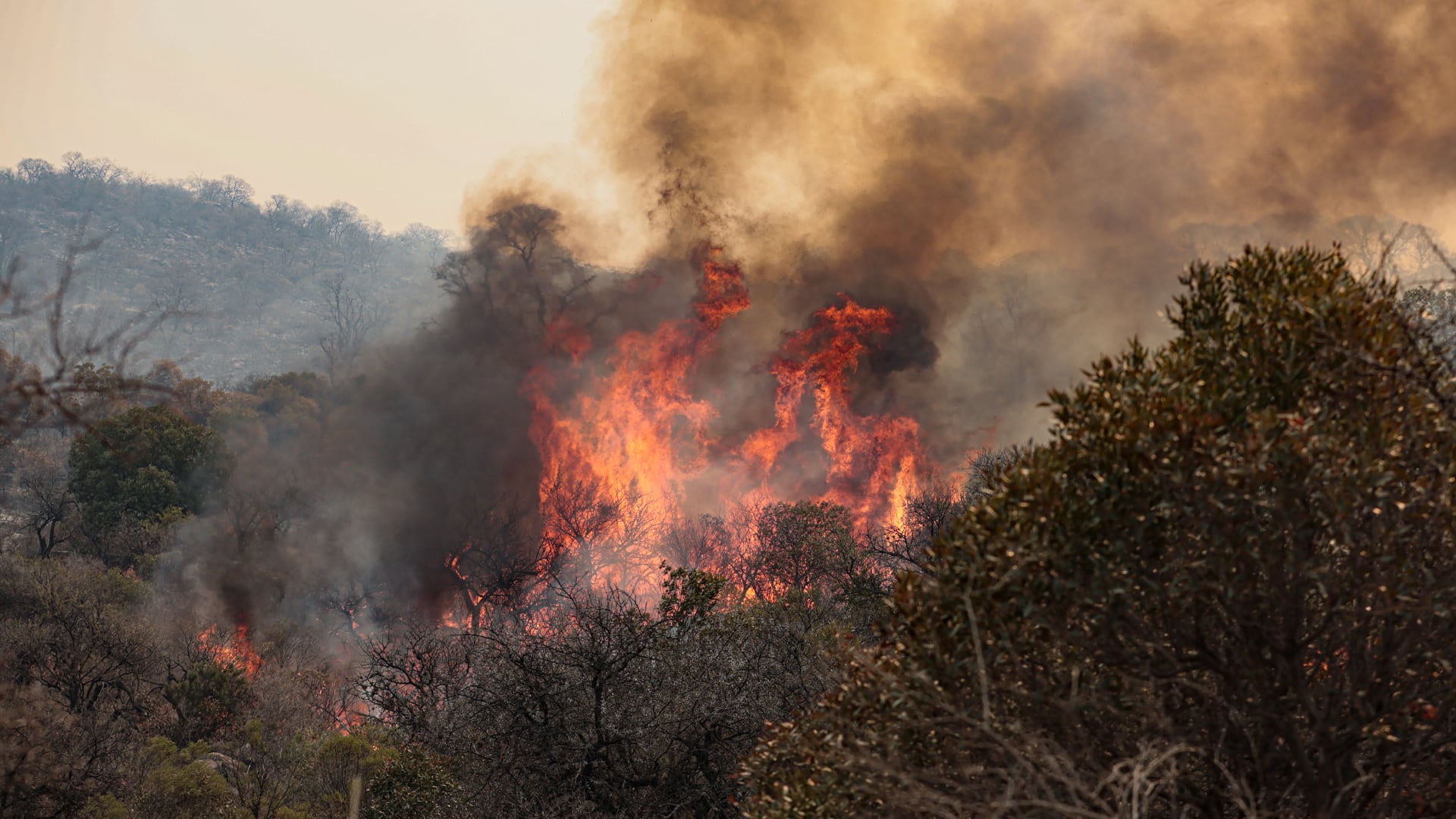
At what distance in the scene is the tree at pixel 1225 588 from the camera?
21.3 ft

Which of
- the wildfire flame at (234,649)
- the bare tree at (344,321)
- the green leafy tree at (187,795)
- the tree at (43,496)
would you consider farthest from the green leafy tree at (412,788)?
the bare tree at (344,321)

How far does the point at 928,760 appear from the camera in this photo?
7.59 meters

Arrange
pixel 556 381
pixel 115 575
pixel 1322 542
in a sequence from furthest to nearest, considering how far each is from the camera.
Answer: pixel 556 381
pixel 115 575
pixel 1322 542

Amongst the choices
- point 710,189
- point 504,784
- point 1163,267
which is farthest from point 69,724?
point 1163,267

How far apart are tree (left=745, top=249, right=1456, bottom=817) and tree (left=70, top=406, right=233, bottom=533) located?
162ft

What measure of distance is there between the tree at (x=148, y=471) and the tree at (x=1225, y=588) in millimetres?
49386

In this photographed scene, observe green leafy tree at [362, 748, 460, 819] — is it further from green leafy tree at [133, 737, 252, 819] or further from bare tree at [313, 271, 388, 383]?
bare tree at [313, 271, 388, 383]

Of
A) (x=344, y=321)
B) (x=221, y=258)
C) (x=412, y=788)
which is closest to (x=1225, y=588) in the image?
(x=412, y=788)

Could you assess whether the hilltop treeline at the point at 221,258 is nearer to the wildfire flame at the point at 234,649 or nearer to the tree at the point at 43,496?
the tree at the point at 43,496

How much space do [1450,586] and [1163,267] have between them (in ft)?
162

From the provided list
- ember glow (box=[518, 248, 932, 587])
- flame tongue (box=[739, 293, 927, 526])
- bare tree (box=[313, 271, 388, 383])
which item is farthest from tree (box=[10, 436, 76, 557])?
flame tongue (box=[739, 293, 927, 526])

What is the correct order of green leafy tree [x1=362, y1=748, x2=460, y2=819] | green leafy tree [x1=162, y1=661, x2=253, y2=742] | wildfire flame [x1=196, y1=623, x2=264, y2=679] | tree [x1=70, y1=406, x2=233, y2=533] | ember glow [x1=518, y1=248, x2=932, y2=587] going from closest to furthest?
green leafy tree [x1=362, y1=748, x2=460, y2=819]
green leafy tree [x1=162, y1=661, x2=253, y2=742]
wildfire flame [x1=196, y1=623, x2=264, y2=679]
tree [x1=70, y1=406, x2=233, y2=533]
ember glow [x1=518, y1=248, x2=932, y2=587]

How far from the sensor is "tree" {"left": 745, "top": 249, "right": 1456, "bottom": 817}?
6484mm

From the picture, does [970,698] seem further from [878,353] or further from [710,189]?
[710,189]
